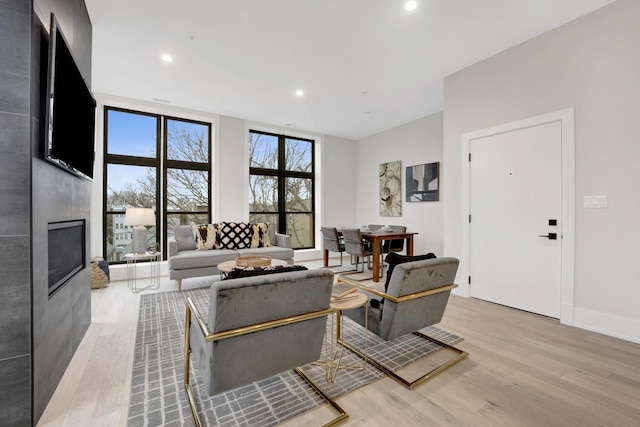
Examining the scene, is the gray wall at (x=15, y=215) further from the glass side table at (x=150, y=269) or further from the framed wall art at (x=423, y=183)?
the framed wall art at (x=423, y=183)

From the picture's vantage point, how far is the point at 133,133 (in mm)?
4824

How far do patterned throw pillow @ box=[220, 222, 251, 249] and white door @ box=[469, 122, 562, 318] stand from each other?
3.42m

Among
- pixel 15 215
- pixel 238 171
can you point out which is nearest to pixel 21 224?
pixel 15 215

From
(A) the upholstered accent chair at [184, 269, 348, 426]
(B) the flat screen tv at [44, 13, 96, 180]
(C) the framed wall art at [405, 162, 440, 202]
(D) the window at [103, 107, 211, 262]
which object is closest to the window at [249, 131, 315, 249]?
(D) the window at [103, 107, 211, 262]

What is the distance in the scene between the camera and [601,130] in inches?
103

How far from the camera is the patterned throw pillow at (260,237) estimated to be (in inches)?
190

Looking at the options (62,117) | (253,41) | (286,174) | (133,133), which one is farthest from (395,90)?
(133,133)

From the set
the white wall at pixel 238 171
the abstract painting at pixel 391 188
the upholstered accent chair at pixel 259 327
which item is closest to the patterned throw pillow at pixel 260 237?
the white wall at pixel 238 171

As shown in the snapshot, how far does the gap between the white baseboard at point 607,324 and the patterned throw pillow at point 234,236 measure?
4292 millimetres

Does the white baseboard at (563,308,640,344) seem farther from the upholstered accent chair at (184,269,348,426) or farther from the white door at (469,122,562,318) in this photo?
the upholstered accent chair at (184,269,348,426)

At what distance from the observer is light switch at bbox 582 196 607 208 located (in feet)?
8.54

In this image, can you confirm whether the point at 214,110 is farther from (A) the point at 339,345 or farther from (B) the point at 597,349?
(B) the point at 597,349

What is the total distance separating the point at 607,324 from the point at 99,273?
5.99m

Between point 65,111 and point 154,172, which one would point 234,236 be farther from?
point 65,111
